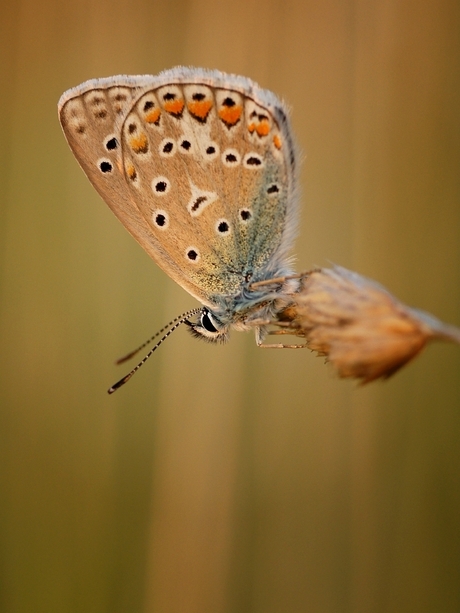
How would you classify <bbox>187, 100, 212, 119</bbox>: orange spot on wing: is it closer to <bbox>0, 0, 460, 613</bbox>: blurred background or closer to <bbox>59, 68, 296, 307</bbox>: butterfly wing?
<bbox>59, 68, 296, 307</bbox>: butterfly wing

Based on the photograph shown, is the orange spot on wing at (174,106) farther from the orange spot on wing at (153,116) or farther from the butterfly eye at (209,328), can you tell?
the butterfly eye at (209,328)

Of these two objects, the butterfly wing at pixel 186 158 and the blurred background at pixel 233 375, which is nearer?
the butterfly wing at pixel 186 158

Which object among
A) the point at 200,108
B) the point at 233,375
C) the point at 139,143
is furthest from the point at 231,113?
the point at 233,375

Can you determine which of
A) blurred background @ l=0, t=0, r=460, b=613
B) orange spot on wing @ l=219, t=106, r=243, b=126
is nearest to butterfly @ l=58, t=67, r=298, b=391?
orange spot on wing @ l=219, t=106, r=243, b=126

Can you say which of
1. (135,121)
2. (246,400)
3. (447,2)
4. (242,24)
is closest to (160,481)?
(246,400)

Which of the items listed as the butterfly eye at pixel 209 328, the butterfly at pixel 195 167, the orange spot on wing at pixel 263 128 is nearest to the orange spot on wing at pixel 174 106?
the butterfly at pixel 195 167

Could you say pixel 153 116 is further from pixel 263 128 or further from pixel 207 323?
pixel 207 323
